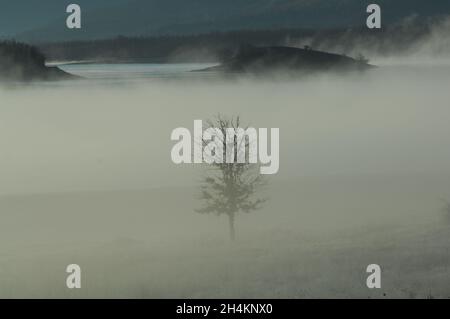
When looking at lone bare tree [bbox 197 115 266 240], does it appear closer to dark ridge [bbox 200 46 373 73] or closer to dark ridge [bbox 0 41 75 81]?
dark ridge [bbox 200 46 373 73]

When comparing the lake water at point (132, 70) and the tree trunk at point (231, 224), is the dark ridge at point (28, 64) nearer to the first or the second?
the lake water at point (132, 70)

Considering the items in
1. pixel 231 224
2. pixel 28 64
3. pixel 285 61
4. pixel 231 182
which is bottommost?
pixel 231 224

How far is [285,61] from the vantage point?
16.7 metres

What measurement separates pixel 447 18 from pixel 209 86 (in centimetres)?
473

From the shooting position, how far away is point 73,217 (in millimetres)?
17047

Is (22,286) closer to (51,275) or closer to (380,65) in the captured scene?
(51,275)

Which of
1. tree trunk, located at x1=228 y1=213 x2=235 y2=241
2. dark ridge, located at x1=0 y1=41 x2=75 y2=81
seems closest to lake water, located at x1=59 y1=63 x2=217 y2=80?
dark ridge, located at x1=0 y1=41 x2=75 y2=81

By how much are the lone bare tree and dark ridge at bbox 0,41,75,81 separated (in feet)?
9.86

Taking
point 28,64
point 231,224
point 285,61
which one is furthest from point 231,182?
point 28,64

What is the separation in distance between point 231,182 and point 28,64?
16.8ft

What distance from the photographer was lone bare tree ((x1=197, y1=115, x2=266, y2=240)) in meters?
16.0

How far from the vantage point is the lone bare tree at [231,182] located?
1600 cm

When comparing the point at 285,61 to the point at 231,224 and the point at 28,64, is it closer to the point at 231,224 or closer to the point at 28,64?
the point at 231,224

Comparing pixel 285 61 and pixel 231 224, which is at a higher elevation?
pixel 285 61
